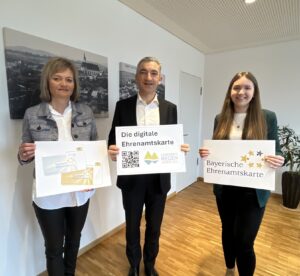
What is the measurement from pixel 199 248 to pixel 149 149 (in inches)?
53.6

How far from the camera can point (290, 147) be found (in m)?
2.98

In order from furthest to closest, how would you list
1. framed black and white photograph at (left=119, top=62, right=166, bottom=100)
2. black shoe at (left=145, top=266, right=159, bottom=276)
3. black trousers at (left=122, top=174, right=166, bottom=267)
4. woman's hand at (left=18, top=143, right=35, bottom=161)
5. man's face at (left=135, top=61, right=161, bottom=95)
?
framed black and white photograph at (left=119, top=62, right=166, bottom=100) → black shoe at (left=145, top=266, right=159, bottom=276) → black trousers at (left=122, top=174, right=166, bottom=267) → man's face at (left=135, top=61, right=161, bottom=95) → woman's hand at (left=18, top=143, right=35, bottom=161)

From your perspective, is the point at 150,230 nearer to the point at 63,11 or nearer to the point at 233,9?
the point at 63,11

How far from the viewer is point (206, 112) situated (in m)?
3.95

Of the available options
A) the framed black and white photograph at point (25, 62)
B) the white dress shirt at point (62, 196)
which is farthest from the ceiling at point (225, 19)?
the white dress shirt at point (62, 196)

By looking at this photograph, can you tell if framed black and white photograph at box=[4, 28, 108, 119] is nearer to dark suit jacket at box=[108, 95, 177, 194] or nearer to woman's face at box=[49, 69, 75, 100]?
woman's face at box=[49, 69, 75, 100]

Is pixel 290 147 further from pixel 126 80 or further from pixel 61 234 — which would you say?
pixel 61 234

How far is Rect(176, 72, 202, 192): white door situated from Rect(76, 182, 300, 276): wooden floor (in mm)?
917

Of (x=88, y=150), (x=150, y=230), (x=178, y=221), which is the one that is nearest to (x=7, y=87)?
(x=88, y=150)

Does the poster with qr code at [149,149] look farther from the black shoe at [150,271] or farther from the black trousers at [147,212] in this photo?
the black shoe at [150,271]

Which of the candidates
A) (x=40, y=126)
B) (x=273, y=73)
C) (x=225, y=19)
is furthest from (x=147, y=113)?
(x=273, y=73)

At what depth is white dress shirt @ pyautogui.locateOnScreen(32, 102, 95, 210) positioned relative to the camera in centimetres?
117

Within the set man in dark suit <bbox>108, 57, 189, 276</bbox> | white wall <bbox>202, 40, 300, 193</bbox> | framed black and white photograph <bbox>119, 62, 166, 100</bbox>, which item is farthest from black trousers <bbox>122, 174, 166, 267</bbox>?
white wall <bbox>202, 40, 300, 193</bbox>

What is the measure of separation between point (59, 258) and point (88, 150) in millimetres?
727
